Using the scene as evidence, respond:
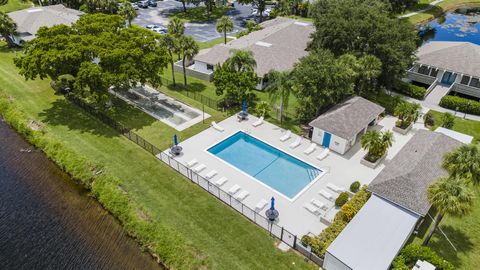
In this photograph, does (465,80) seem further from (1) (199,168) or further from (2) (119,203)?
(2) (119,203)

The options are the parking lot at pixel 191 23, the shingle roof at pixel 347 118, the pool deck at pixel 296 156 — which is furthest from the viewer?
the parking lot at pixel 191 23

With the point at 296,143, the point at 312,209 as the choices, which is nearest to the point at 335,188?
the point at 312,209

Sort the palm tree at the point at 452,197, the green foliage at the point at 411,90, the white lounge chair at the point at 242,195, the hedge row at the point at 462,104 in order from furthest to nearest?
1. the green foliage at the point at 411,90
2. the hedge row at the point at 462,104
3. the white lounge chair at the point at 242,195
4. the palm tree at the point at 452,197

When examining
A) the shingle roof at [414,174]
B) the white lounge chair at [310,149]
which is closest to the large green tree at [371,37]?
the shingle roof at [414,174]

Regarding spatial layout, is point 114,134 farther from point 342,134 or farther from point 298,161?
point 342,134

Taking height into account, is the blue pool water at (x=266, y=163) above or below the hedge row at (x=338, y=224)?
below

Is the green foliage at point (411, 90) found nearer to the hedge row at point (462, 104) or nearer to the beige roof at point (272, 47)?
the hedge row at point (462, 104)

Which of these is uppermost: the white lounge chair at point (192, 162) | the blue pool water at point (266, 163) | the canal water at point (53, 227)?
the white lounge chair at point (192, 162)
